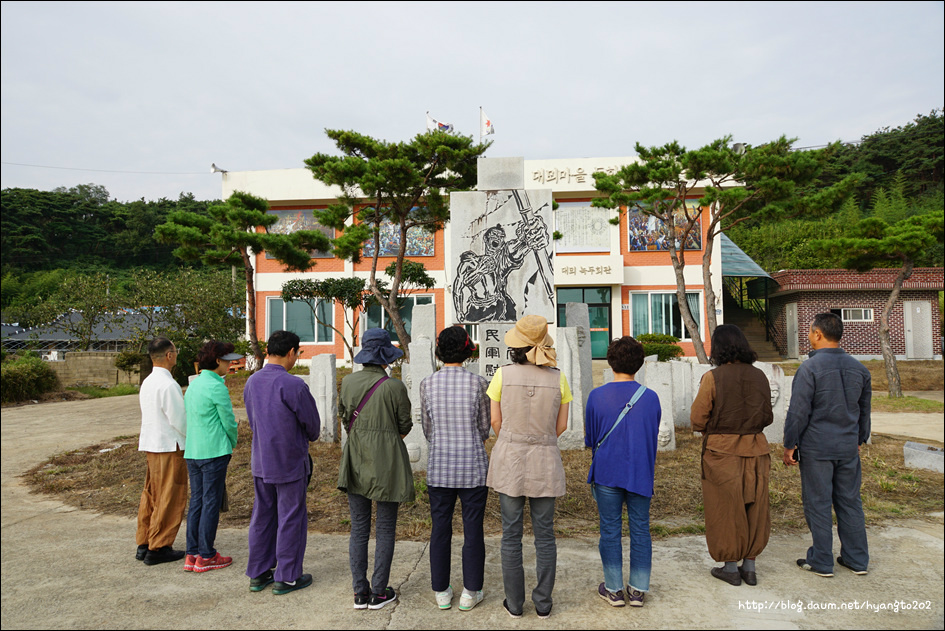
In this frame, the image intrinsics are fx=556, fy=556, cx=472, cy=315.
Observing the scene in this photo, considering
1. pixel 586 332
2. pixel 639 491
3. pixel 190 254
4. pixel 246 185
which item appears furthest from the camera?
pixel 246 185

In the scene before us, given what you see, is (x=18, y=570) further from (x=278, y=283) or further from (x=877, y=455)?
(x=278, y=283)

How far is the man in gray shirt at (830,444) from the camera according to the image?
3.39 metres

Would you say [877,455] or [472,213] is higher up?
[472,213]

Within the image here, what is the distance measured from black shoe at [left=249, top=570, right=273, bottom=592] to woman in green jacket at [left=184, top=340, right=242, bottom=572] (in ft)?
1.60

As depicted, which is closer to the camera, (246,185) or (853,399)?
(853,399)

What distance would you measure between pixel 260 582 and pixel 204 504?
703 mm

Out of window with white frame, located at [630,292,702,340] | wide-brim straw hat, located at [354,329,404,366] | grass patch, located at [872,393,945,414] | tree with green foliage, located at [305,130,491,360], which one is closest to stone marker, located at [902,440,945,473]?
grass patch, located at [872,393,945,414]

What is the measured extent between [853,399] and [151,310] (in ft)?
63.9

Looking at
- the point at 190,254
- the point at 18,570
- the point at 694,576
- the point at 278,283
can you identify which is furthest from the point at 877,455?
the point at 278,283

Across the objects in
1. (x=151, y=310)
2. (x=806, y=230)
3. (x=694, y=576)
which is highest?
(x=806, y=230)

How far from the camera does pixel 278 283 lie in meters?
20.7

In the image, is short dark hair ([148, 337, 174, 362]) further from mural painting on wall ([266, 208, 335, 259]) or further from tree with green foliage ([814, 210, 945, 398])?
mural painting on wall ([266, 208, 335, 259])

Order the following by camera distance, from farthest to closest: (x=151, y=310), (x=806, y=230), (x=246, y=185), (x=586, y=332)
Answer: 1. (x=806, y=230)
2. (x=246, y=185)
3. (x=151, y=310)
4. (x=586, y=332)

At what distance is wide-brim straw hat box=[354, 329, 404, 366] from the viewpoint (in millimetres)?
3273
